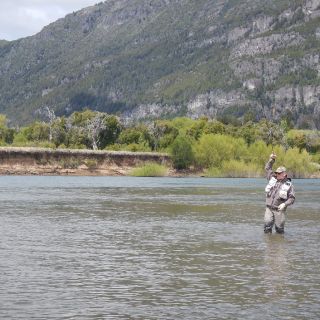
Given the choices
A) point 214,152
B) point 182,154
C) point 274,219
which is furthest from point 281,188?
point 182,154

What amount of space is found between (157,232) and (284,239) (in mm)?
5231

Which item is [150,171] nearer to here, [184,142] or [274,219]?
[184,142]

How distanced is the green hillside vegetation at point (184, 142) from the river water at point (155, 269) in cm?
10666

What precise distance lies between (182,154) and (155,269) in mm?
123443

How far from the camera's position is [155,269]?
20.0 m

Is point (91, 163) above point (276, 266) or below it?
above

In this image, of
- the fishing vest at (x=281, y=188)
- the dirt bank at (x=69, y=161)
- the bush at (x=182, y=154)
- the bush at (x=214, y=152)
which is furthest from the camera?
the bush at (x=182, y=154)

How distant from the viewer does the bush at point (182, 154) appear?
14250cm

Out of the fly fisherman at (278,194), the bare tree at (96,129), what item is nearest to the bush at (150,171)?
the bare tree at (96,129)

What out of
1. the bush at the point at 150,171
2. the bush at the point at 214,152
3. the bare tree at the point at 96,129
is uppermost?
the bare tree at the point at 96,129

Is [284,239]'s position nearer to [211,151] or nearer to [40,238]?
[40,238]

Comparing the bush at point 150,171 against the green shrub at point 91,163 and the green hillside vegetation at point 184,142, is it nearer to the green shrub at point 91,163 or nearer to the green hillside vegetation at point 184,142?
the green hillside vegetation at point 184,142

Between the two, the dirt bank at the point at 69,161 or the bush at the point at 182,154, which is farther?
the bush at the point at 182,154

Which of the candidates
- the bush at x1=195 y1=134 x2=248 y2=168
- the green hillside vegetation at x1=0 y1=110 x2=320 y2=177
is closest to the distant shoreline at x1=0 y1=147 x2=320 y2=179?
the bush at x1=195 y1=134 x2=248 y2=168
